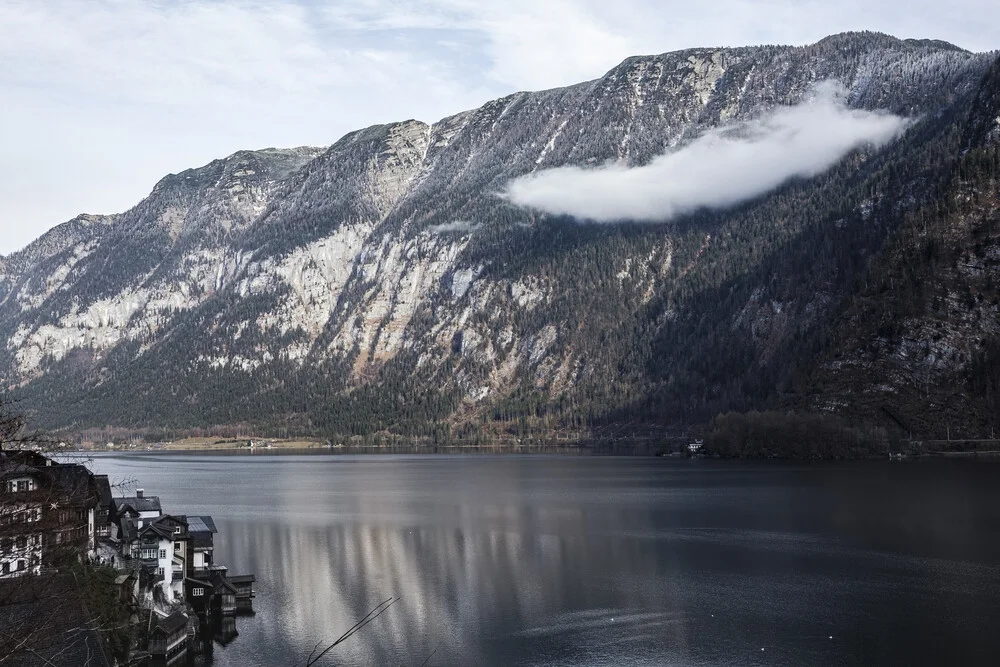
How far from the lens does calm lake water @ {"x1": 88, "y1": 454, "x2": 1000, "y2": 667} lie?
47594 mm

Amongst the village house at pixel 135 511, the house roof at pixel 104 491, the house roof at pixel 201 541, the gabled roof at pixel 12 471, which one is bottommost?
the house roof at pixel 201 541

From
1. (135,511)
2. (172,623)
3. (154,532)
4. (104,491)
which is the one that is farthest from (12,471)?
(104,491)

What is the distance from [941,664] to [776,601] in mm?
14108

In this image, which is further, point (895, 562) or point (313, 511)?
point (313, 511)

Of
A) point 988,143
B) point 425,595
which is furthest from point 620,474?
point 988,143

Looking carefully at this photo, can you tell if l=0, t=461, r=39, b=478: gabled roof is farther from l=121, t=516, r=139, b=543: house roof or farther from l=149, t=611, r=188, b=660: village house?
l=121, t=516, r=139, b=543: house roof

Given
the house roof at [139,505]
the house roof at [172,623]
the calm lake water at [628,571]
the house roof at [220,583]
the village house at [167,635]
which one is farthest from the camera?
the house roof at [139,505]

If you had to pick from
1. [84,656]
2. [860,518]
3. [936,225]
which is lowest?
[860,518]

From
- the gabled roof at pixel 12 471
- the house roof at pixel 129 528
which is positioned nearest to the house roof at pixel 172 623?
the house roof at pixel 129 528

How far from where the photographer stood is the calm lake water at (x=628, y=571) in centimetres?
4759

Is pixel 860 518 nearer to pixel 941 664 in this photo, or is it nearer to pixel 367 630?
pixel 941 664

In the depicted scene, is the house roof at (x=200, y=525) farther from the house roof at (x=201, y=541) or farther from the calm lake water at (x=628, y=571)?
the calm lake water at (x=628, y=571)

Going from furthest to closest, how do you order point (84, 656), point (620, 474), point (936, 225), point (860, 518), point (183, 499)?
point (936, 225), point (620, 474), point (183, 499), point (860, 518), point (84, 656)

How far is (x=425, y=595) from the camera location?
61.5 meters
